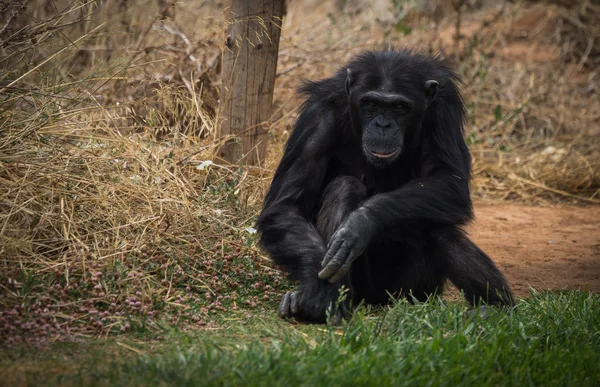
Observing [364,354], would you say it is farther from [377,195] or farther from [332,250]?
[377,195]

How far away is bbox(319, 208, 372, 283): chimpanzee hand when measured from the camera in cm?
475

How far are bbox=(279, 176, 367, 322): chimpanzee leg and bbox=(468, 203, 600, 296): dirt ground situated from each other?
1.75 m

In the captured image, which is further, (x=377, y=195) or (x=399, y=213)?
(x=377, y=195)

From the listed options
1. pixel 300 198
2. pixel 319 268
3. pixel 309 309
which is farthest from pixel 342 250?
pixel 300 198

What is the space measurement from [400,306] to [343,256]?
0.46m

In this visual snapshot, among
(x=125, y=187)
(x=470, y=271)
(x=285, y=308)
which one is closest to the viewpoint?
(x=285, y=308)

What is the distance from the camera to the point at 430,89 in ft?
17.4

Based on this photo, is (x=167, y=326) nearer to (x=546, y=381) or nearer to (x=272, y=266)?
(x=272, y=266)

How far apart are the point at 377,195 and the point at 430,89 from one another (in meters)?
0.85

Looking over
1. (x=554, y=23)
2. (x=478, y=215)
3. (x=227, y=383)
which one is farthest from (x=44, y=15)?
(x=554, y=23)

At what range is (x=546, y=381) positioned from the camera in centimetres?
392

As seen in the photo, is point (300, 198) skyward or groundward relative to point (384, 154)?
groundward

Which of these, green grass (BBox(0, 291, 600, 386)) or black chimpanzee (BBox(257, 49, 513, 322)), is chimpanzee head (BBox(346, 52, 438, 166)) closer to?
black chimpanzee (BBox(257, 49, 513, 322))

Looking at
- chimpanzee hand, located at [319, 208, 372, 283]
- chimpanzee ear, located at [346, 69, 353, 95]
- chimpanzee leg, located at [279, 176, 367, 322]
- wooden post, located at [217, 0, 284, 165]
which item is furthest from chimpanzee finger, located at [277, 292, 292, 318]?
wooden post, located at [217, 0, 284, 165]
